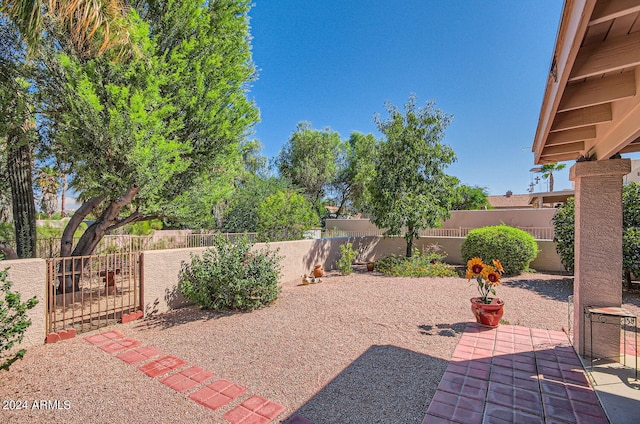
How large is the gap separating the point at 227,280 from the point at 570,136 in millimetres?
6367

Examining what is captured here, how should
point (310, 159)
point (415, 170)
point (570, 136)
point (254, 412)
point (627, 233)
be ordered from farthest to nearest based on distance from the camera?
point (310, 159)
point (415, 170)
point (627, 233)
point (570, 136)
point (254, 412)

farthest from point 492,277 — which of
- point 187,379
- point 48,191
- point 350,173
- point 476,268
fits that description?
point 48,191

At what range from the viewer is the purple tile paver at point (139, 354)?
14.1 ft

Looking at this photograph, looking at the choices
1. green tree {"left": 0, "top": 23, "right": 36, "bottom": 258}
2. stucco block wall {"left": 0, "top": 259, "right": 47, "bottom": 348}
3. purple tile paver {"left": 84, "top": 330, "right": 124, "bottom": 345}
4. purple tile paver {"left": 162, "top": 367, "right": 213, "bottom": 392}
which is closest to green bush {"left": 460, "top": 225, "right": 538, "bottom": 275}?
purple tile paver {"left": 162, "top": 367, "right": 213, "bottom": 392}

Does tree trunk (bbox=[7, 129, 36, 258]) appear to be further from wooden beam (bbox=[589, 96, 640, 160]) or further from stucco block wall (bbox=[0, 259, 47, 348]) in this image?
wooden beam (bbox=[589, 96, 640, 160])

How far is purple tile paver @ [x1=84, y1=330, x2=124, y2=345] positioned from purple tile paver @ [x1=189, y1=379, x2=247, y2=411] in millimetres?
2564

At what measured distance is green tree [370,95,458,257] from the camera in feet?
40.6

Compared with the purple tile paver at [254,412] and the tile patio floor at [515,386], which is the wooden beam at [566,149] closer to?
the tile patio floor at [515,386]

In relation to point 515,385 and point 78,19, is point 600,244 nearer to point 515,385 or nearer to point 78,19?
point 515,385

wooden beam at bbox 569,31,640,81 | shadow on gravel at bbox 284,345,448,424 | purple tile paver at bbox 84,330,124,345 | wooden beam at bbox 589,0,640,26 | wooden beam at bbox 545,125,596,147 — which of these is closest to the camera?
wooden beam at bbox 589,0,640,26

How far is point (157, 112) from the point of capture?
6.49m

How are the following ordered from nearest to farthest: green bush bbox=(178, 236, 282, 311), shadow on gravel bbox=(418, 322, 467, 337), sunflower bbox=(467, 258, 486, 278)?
1. shadow on gravel bbox=(418, 322, 467, 337)
2. sunflower bbox=(467, 258, 486, 278)
3. green bush bbox=(178, 236, 282, 311)

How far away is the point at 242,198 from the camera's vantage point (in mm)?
19188

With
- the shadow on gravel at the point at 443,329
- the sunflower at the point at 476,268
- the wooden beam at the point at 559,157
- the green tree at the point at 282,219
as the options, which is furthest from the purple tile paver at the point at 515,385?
the green tree at the point at 282,219
